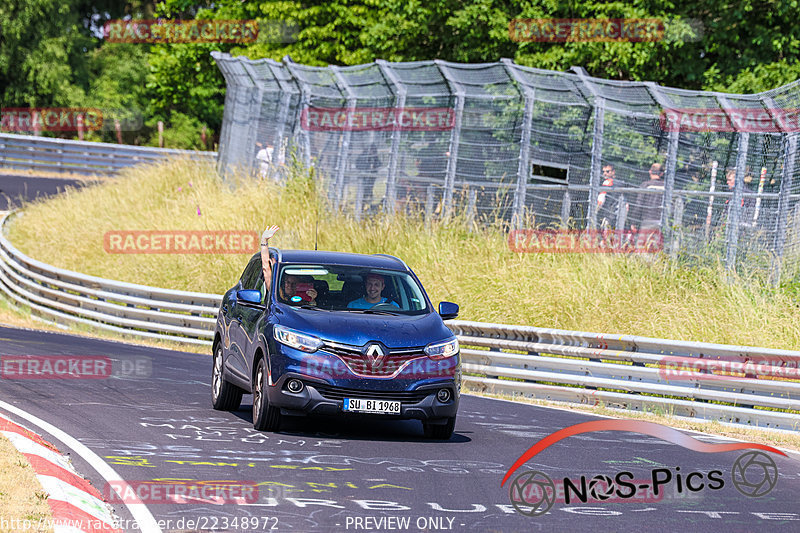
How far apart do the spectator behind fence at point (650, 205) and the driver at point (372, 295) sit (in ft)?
29.4

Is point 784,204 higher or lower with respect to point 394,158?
lower

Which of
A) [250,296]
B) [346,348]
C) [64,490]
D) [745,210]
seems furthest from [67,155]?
[64,490]

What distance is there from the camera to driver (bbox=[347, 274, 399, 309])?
11.7 meters

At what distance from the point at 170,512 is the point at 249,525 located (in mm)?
587

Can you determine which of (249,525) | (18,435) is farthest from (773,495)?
(18,435)

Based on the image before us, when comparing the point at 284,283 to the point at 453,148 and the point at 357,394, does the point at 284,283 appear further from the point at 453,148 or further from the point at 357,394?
the point at 453,148

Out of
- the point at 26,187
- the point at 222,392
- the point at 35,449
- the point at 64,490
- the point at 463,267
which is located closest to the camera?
the point at 64,490

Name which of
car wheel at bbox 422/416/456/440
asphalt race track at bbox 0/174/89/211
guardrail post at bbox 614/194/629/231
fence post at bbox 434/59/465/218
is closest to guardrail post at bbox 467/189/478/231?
fence post at bbox 434/59/465/218

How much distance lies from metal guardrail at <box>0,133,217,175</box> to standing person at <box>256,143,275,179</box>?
19.0m

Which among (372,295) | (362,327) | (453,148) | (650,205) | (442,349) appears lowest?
(442,349)

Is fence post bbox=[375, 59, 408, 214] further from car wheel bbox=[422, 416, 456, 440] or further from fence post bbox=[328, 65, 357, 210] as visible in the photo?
car wheel bbox=[422, 416, 456, 440]

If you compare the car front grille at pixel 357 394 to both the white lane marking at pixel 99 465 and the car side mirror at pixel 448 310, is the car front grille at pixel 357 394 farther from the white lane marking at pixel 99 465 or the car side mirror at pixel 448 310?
the white lane marking at pixel 99 465

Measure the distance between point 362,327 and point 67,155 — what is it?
131ft

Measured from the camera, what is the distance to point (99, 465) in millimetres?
9195
